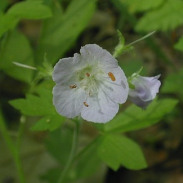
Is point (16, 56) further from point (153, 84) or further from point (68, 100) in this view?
point (153, 84)

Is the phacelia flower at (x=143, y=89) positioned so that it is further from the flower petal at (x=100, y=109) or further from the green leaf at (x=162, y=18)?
the green leaf at (x=162, y=18)

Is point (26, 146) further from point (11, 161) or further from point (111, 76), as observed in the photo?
point (111, 76)

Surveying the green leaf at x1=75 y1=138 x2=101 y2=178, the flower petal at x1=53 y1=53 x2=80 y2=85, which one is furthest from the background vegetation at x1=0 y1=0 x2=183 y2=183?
the flower petal at x1=53 y1=53 x2=80 y2=85

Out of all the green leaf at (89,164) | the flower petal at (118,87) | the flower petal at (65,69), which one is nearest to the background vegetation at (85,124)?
the green leaf at (89,164)

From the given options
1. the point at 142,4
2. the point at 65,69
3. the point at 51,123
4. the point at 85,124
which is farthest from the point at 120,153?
the point at 85,124

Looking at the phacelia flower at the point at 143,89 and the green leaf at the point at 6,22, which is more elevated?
the green leaf at the point at 6,22

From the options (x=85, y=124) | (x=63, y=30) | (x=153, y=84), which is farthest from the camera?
(x=85, y=124)
